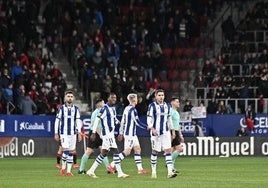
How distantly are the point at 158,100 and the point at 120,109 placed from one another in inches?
648

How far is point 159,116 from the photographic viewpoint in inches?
1024

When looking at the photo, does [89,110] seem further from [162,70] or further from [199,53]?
[199,53]

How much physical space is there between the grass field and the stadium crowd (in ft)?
18.0

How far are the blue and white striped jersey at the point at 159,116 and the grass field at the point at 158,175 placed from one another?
130 cm

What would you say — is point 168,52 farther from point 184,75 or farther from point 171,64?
point 184,75

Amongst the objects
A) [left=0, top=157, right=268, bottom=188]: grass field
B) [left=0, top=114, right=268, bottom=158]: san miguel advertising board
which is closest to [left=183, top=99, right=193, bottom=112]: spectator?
[left=0, top=114, right=268, bottom=158]: san miguel advertising board

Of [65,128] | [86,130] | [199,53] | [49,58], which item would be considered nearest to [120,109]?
[86,130]

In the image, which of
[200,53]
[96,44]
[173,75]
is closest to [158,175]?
[96,44]

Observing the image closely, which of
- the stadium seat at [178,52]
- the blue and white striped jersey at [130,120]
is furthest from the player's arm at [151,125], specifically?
the stadium seat at [178,52]

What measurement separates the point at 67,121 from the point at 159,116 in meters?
2.82

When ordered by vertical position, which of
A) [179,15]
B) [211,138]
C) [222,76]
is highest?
[179,15]

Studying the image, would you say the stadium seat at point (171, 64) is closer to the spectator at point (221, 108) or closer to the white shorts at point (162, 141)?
the spectator at point (221, 108)

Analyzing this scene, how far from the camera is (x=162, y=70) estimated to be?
47812 millimetres

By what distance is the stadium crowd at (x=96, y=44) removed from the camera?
42.3 m
